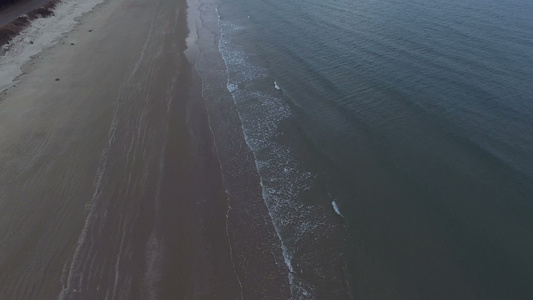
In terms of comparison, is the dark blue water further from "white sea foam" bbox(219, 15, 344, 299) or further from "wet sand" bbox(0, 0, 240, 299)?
"wet sand" bbox(0, 0, 240, 299)

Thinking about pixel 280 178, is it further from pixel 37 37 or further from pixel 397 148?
pixel 37 37

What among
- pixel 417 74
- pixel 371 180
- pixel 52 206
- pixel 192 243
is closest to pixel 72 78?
pixel 52 206

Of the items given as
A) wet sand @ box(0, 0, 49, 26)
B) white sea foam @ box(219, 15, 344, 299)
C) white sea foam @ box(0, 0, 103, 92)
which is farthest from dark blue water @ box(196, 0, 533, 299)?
wet sand @ box(0, 0, 49, 26)

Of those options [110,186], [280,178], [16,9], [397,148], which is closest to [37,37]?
[16,9]

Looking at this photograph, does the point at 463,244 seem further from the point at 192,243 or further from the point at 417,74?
the point at 417,74

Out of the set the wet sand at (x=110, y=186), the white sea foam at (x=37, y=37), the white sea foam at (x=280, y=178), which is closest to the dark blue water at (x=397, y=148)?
the white sea foam at (x=280, y=178)
